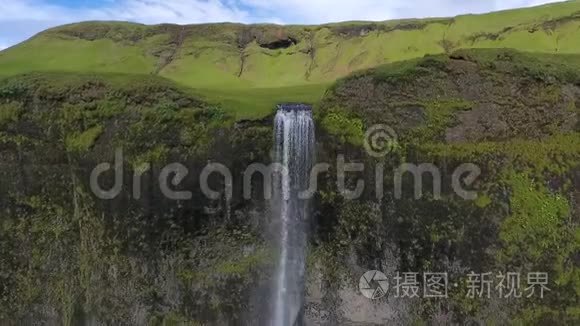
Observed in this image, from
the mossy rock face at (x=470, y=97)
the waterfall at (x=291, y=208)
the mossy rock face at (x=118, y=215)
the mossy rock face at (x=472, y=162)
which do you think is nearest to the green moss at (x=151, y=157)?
the mossy rock face at (x=118, y=215)

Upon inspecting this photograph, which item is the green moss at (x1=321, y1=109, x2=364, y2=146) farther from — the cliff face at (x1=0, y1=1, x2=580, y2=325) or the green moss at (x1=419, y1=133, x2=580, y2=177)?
the green moss at (x1=419, y1=133, x2=580, y2=177)

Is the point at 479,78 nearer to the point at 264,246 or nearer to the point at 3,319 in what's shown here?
the point at 264,246

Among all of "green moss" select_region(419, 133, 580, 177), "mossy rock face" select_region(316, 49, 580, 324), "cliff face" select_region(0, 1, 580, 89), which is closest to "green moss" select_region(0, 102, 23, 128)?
"mossy rock face" select_region(316, 49, 580, 324)

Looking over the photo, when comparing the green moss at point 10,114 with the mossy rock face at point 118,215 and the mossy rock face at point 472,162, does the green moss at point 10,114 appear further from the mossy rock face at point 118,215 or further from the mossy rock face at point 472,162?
the mossy rock face at point 472,162

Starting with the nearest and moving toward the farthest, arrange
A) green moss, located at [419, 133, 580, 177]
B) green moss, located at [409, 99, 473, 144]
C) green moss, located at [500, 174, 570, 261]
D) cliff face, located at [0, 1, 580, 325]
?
1. green moss, located at [500, 174, 570, 261]
2. green moss, located at [419, 133, 580, 177]
3. cliff face, located at [0, 1, 580, 325]
4. green moss, located at [409, 99, 473, 144]

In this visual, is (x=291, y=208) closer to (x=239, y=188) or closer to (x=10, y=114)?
(x=239, y=188)

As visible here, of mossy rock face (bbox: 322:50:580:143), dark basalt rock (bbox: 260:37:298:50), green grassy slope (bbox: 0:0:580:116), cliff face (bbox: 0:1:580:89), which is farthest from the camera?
dark basalt rock (bbox: 260:37:298:50)
